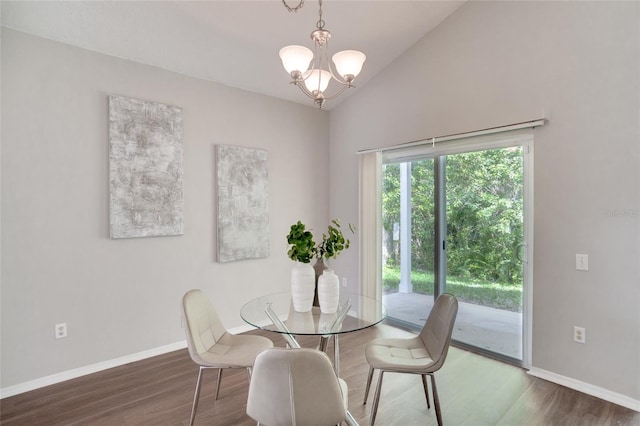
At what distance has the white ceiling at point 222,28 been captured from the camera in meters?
2.47

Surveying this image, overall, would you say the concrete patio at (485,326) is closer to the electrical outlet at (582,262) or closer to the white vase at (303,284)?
the electrical outlet at (582,262)

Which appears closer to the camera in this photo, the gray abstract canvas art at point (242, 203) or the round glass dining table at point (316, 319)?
the round glass dining table at point (316, 319)

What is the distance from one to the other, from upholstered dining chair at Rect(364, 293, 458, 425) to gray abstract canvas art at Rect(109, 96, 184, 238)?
2.17 metres

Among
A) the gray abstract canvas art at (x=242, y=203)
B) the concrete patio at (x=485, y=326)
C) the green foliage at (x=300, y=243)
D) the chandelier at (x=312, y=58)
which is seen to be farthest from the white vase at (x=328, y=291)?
the concrete patio at (x=485, y=326)

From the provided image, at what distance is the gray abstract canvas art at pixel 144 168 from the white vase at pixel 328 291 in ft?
5.84

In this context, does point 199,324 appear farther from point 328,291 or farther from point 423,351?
point 423,351

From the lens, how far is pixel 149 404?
92.4 inches

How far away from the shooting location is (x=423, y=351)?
2180mm

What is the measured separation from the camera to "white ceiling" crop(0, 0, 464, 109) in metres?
2.47

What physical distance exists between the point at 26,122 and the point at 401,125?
10.9 ft

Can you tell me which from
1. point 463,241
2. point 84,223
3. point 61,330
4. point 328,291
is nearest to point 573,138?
point 463,241

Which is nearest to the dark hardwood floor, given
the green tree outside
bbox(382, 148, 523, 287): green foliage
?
the green tree outside

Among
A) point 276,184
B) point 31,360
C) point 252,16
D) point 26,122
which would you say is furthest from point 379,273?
point 26,122

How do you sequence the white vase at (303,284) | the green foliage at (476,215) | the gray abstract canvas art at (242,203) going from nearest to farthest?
the white vase at (303,284), the green foliage at (476,215), the gray abstract canvas art at (242,203)
